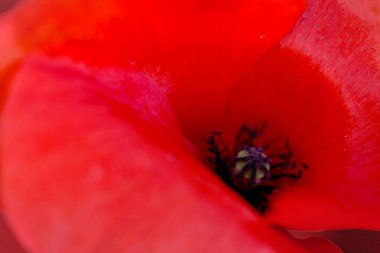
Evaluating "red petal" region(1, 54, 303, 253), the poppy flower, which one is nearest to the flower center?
the poppy flower

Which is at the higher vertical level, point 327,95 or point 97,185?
point 97,185

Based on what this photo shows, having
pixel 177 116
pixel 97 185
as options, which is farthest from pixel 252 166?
pixel 97 185

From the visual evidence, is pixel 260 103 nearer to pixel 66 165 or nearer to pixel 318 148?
pixel 318 148

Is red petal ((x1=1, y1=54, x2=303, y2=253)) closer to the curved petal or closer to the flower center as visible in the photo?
the curved petal

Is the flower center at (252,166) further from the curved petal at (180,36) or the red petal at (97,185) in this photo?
the red petal at (97,185)

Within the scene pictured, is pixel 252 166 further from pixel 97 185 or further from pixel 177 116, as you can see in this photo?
pixel 97 185

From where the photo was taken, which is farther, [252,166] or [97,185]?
[252,166]

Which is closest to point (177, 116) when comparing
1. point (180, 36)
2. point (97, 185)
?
point (180, 36)
